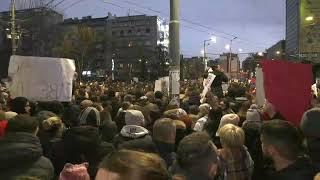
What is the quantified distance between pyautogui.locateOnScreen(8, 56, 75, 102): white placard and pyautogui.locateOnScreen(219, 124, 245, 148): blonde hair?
6.69 meters

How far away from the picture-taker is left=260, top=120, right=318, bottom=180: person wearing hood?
4504 mm

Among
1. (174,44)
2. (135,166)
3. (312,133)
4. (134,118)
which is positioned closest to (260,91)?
(174,44)

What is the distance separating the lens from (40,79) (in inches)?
473

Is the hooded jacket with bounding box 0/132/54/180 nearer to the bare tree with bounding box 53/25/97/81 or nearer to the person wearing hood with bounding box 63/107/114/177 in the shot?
the person wearing hood with bounding box 63/107/114/177

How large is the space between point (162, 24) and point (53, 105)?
14042 centimetres

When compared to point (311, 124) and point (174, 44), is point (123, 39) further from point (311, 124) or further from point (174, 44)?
point (311, 124)

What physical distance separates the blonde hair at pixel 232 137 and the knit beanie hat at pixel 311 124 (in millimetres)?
696

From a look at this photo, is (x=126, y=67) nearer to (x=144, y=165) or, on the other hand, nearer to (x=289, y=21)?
(x=289, y=21)

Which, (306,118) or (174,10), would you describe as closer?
(306,118)

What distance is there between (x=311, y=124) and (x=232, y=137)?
2.87ft

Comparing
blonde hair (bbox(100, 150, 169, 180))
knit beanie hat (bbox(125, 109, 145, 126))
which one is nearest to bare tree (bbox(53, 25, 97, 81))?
knit beanie hat (bbox(125, 109, 145, 126))

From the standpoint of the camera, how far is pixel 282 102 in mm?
7969

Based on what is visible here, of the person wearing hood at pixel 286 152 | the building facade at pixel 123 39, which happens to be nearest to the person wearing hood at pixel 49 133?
the person wearing hood at pixel 286 152

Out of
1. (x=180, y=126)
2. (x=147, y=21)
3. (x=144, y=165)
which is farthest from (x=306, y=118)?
(x=147, y=21)
